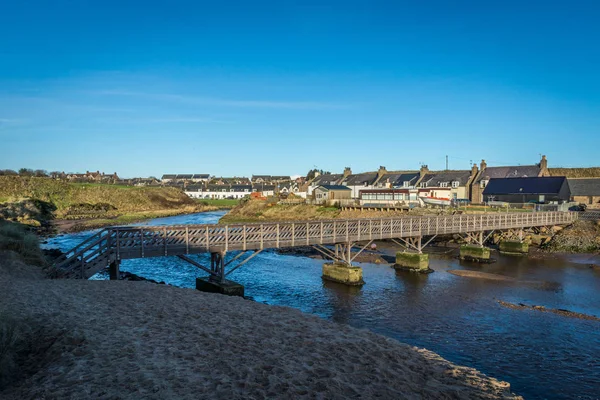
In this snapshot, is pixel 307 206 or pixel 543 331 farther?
pixel 307 206

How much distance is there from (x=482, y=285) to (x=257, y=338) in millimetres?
23452

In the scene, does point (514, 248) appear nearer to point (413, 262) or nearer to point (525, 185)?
point (413, 262)

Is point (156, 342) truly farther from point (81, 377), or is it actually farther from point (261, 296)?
point (261, 296)

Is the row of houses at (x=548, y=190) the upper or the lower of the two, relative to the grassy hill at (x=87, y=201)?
upper

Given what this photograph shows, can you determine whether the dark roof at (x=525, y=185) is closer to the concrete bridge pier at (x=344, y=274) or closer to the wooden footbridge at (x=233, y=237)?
the wooden footbridge at (x=233, y=237)

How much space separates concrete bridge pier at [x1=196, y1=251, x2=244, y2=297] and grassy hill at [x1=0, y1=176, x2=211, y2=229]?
184ft

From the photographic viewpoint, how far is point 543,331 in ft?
68.3

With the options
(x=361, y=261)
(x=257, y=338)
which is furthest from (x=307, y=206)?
(x=257, y=338)

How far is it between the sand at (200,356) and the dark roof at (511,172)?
75867 mm

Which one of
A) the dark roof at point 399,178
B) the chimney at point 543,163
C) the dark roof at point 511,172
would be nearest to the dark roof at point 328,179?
the dark roof at point 399,178

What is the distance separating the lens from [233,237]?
27.8 m

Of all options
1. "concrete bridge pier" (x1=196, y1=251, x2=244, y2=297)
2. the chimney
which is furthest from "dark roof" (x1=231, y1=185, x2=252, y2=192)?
"concrete bridge pier" (x1=196, y1=251, x2=244, y2=297)

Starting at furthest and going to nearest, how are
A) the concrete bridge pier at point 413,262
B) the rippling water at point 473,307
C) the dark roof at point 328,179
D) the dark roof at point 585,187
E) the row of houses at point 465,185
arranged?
the dark roof at point 328,179 < the row of houses at point 465,185 < the dark roof at point 585,187 < the concrete bridge pier at point 413,262 < the rippling water at point 473,307

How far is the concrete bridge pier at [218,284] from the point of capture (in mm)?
23453
